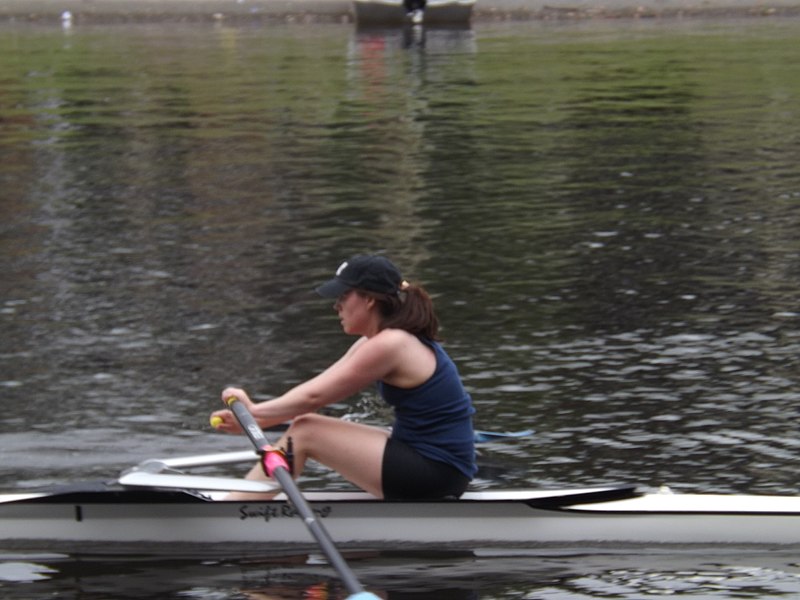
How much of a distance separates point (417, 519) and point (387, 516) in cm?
15

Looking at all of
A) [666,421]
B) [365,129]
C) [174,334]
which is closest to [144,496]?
[666,421]

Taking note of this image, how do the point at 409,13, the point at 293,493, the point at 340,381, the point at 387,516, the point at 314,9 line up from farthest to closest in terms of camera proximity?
the point at 314,9
the point at 409,13
the point at 387,516
the point at 340,381
the point at 293,493

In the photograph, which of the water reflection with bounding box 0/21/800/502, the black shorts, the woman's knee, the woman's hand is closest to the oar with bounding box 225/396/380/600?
the woman's hand

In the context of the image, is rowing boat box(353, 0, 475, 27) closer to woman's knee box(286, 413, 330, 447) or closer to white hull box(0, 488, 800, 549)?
white hull box(0, 488, 800, 549)

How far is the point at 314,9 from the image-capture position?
54938 millimetres

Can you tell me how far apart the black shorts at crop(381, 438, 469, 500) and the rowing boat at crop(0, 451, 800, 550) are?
3.5 inches

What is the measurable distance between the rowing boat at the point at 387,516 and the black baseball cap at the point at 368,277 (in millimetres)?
1117

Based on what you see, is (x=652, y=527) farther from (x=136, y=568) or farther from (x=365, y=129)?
(x=365, y=129)

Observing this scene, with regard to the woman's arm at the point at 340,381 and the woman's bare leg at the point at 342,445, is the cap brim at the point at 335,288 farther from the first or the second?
the woman's bare leg at the point at 342,445

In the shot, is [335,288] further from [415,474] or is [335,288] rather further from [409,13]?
[409,13]

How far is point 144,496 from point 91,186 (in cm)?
1266

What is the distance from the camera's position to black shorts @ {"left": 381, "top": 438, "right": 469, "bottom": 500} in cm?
737

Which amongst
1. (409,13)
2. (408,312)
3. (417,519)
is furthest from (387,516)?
(409,13)

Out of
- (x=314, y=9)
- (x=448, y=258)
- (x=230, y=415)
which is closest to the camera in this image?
(x=230, y=415)
